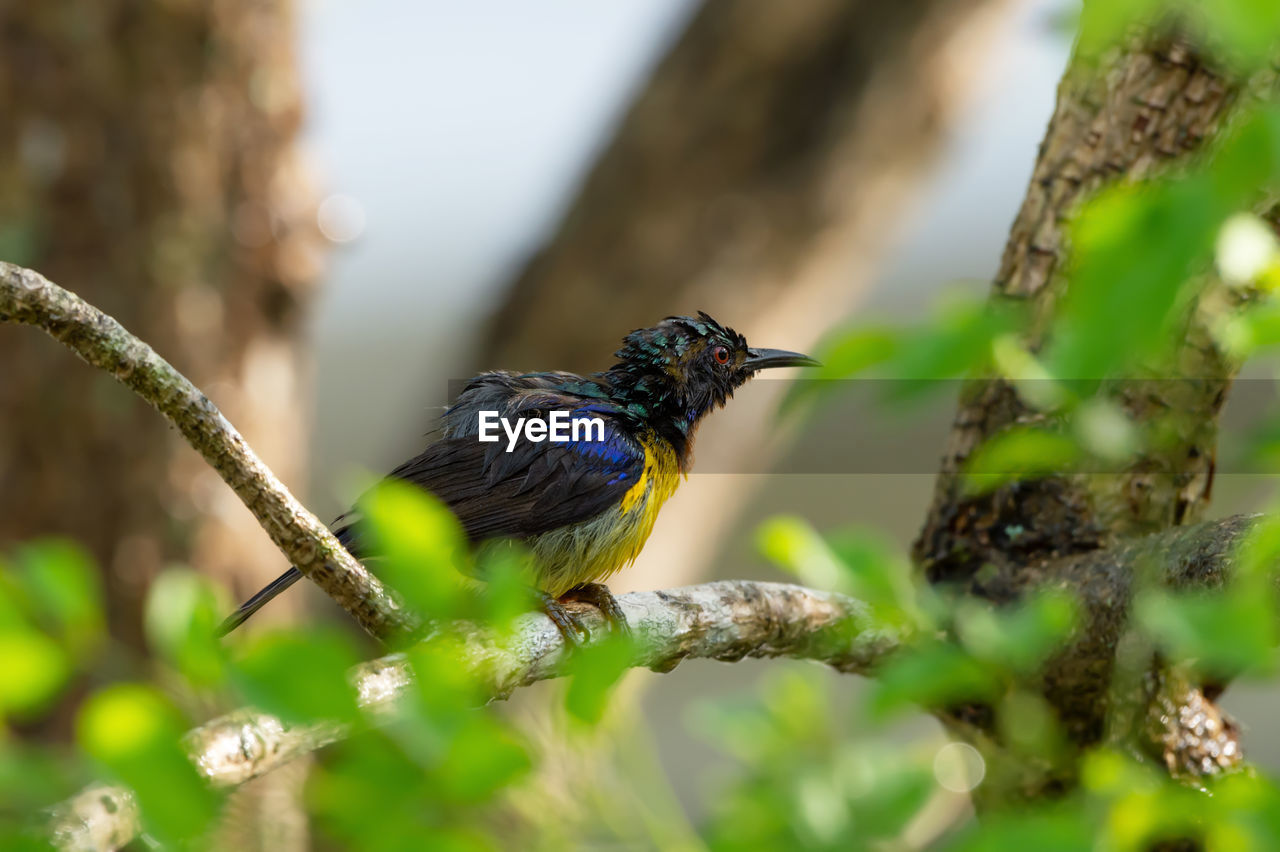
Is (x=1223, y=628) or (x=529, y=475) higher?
(x=529, y=475)

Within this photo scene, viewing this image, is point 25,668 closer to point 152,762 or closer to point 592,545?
point 152,762

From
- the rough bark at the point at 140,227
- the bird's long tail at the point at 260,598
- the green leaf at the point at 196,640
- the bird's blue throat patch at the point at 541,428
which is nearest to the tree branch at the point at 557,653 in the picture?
the green leaf at the point at 196,640

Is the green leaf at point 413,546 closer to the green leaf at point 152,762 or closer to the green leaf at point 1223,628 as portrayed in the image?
the green leaf at point 152,762

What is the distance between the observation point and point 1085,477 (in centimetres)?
318

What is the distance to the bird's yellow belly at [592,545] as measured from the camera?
9.81ft

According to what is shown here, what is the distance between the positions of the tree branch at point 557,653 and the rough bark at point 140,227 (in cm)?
331

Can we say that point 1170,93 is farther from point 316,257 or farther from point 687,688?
point 687,688

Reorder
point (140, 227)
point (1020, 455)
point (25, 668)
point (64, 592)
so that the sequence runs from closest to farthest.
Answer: point (25, 668) → point (64, 592) → point (1020, 455) → point (140, 227)

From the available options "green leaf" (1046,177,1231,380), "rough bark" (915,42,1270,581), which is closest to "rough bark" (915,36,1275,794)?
"rough bark" (915,42,1270,581)

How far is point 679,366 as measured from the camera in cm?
321

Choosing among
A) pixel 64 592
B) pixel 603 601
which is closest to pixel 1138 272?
pixel 64 592

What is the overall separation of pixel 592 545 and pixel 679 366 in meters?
0.56

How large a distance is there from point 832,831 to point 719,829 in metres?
0.22

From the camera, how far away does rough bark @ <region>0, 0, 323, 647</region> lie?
535 centimetres
